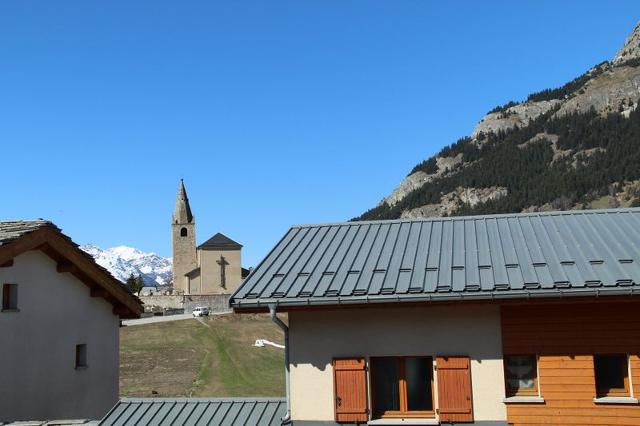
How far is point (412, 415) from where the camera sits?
493 inches

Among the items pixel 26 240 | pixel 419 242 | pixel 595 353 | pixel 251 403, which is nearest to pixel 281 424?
pixel 251 403

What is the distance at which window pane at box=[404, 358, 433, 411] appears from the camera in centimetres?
1262

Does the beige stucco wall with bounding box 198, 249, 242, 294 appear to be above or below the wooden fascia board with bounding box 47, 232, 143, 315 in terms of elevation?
above

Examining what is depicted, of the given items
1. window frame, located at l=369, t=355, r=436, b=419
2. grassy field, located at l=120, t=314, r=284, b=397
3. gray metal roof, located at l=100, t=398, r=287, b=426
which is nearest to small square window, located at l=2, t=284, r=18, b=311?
gray metal roof, located at l=100, t=398, r=287, b=426

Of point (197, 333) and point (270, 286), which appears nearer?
point (270, 286)

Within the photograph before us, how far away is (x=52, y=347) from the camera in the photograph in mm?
19031

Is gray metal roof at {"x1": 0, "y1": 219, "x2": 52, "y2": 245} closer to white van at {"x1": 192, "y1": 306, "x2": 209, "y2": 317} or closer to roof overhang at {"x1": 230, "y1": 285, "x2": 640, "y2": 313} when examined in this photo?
roof overhang at {"x1": 230, "y1": 285, "x2": 640, "y2": 313}

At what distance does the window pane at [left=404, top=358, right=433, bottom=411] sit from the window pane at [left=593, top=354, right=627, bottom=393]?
2.98 meters

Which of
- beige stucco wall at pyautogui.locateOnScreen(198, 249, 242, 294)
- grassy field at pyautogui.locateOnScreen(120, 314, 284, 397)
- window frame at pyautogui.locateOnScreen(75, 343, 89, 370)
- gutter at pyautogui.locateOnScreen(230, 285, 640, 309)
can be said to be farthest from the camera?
beige stucco wall at pyautogui.locateOnScreen(198, 249, 242, 294)

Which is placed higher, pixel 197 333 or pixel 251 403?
pixel 197 333

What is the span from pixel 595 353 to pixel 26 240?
45.5 feet

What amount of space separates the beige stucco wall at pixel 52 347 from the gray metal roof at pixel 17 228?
2.60ft

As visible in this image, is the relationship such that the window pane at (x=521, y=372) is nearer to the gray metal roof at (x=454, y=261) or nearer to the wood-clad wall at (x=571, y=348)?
the wood-clad wall at (x=571, y=348)

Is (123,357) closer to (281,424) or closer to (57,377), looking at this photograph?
(57,377)
